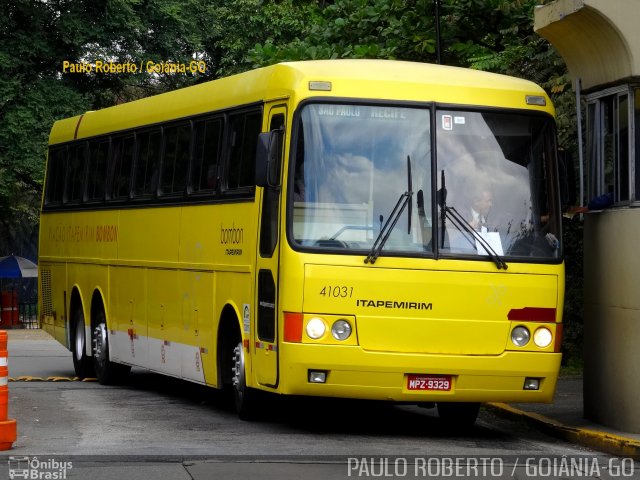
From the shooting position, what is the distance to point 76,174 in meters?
21.8

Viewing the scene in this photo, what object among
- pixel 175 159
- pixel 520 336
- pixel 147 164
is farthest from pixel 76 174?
pixel 520 336

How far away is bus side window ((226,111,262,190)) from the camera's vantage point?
1452cm

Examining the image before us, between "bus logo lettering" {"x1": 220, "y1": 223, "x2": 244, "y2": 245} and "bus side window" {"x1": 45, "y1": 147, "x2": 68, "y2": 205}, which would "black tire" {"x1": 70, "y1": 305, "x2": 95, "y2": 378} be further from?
"bus logo lettering" {"x1": 220, "y1": 223, "x2": 244, "y2": 245}

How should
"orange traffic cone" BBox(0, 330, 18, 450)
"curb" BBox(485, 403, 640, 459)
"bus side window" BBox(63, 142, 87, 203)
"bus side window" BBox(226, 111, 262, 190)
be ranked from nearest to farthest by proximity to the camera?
"orange traffic cone" BBox(0, 330, 18, 450) → "curb" BBox(485, 403, 640, 459) → "bus side window" BBox(226, 111, 262, 190) → "bus side window" BBox(63, 142, 87, 203)

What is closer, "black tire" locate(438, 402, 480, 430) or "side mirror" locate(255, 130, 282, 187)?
"side mirror" locate(255, 130, 282, 187)

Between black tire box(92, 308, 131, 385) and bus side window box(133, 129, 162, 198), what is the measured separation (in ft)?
7.56

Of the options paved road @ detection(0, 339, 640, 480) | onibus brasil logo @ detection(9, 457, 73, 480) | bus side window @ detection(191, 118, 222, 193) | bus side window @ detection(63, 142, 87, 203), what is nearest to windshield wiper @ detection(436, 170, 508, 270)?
paved road @ detection(0, 339, 640, 480)

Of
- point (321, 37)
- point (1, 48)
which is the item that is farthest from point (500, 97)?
point (1, 48)

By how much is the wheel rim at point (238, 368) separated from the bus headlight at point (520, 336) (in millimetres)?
2707

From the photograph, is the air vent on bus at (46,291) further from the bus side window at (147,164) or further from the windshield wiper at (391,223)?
the windshield wiper at (391,223)

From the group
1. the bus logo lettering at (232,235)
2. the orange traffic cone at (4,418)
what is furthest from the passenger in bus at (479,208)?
the orange traffic cone at (4,418)

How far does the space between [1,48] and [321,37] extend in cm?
1943

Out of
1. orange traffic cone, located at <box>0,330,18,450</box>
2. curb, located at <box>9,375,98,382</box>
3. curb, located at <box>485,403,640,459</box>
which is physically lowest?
curb, located at <box>485,403,640,459</box>

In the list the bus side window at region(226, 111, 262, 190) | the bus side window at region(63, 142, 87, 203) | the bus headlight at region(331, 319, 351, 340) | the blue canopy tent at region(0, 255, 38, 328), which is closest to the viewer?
the bus headlight at region(331, 319, 351, 340)
